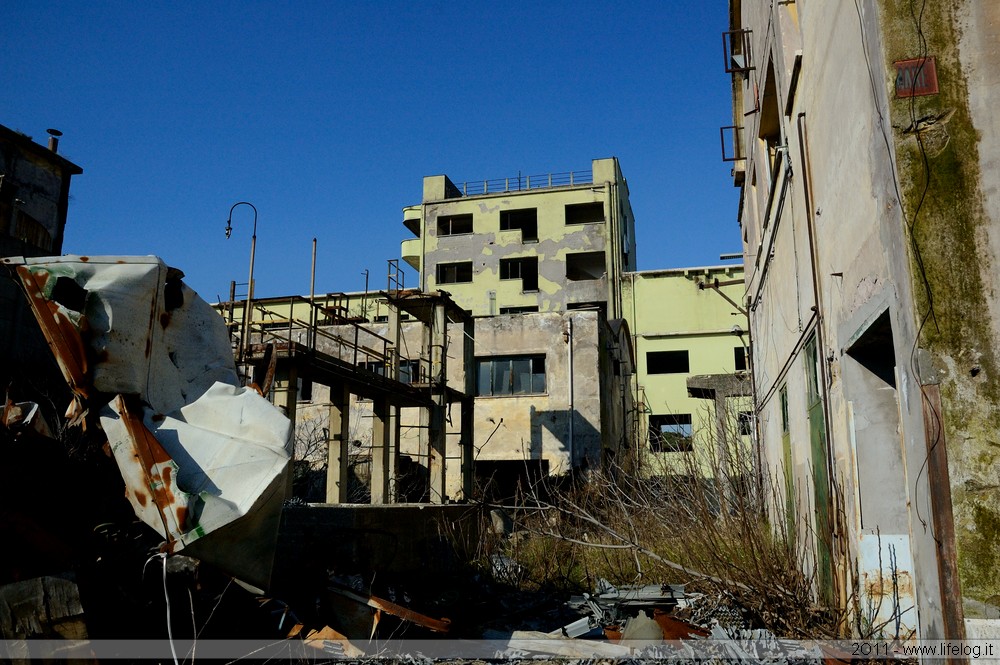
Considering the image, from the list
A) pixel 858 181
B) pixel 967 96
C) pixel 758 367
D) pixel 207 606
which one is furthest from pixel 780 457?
pixel 207 606

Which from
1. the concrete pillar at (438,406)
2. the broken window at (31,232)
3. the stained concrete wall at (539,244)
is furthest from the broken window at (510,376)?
the broken window at (31,232)

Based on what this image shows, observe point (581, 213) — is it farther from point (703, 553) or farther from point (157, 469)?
point (157, 469)

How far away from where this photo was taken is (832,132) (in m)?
6.13

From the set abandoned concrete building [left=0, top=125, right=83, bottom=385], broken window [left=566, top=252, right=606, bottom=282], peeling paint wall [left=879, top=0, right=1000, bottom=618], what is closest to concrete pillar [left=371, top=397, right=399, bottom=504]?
abandoned concrete building [left=0, top=125, right=83, bottom=385]

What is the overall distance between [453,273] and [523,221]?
472cm

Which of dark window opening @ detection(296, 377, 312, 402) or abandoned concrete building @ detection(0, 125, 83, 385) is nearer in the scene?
abandoned concrete building @ detection(0, 125, 83, 385)

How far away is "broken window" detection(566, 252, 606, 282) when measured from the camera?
39250mm

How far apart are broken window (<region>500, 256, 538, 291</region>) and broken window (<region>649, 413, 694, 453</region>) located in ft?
31.0

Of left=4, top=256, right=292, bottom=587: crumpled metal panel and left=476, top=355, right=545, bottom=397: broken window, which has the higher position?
left=476, top=355, right=545, bottom=397: broken window

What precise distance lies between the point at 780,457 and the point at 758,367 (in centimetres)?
408

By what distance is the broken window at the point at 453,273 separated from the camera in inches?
1571

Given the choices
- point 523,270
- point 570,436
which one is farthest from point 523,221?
point 570,436

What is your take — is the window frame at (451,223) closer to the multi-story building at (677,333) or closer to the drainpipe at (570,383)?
the multi-story building at (677,333)

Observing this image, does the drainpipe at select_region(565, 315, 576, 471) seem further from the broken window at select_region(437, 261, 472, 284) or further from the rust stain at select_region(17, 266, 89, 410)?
the rust stain at select_region(17, 266, 89, 410)
